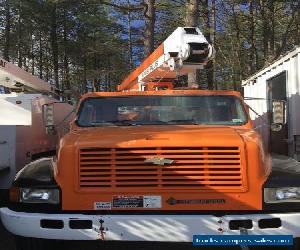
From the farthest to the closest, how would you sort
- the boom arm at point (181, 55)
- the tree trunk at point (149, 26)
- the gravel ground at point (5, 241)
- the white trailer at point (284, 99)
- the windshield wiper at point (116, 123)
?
the tree trunk at point (149, 26), the white trailer at point (284, 99), the boom arm at point (181, 55), the gravel ground at point (5, 241), the windshield wiper at point (116, 123)

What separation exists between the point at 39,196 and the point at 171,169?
4.14 ft

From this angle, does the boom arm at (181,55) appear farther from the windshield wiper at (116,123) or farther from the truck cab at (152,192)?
the truck cab at (152,192)

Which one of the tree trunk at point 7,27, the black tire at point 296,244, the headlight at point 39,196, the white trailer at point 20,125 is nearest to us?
the headlight at point 39,196

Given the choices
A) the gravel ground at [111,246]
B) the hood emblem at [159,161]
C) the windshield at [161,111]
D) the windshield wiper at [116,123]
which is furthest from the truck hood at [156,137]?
the gravel ground at [111,246]

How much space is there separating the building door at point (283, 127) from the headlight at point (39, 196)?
20.6 feet

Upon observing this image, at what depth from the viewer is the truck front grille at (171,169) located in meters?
5.24

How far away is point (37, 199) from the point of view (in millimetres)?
5305

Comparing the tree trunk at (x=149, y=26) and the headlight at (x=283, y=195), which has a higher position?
the tree trunk at (x=149, y=26)

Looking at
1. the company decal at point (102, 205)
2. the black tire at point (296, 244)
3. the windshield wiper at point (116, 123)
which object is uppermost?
the windshield wiper at point (116, 123)

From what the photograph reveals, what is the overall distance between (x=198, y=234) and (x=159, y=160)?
30.0 inches

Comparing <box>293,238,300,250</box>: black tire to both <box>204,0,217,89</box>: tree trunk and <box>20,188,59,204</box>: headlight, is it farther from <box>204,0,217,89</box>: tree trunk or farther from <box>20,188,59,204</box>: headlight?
<box>204,0,217,89</box>: tree trunk

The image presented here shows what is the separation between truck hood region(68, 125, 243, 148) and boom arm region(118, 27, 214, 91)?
12.6 ft

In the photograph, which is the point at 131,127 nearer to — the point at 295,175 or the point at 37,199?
the point at 37,199

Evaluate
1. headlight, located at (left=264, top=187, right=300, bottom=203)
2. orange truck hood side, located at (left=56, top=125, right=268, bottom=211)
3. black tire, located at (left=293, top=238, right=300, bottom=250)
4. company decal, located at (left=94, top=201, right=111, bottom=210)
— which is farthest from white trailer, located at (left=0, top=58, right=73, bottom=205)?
black tire, located at (left=293, top=238, right=300, bottom=250)
